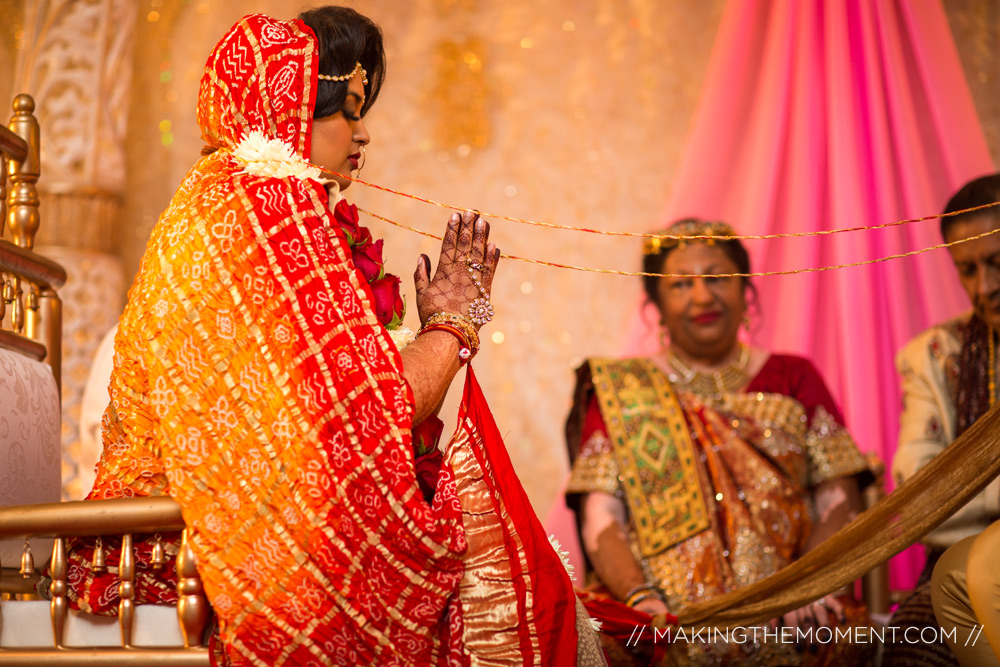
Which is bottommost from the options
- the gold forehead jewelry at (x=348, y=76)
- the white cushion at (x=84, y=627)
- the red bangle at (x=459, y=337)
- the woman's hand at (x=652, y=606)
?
the woman's hand at (x=652, y=606)

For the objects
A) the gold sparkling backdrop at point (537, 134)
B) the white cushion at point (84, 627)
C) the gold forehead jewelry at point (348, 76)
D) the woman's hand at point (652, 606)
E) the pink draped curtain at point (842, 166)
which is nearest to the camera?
the white cushion at point (84, 627)

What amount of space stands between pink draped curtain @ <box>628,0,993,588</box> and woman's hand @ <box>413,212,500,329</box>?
1945mm

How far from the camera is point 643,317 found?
3717 millimetres

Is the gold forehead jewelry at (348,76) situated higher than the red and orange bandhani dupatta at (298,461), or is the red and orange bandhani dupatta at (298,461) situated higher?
the gold forehead jewelry at (348,76)

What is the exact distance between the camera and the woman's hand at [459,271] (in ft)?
6.08

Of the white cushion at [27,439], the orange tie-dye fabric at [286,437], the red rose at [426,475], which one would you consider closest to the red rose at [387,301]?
the orange tie-dye fabric at [286,437]

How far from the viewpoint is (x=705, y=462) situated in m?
3.14

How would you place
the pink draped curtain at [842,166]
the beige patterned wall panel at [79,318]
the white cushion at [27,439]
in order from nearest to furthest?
the white cushion at [27,439] → the beige patterned wall panel at [79,318] → the pink draped curtain at [842,166]

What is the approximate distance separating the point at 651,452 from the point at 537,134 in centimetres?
179

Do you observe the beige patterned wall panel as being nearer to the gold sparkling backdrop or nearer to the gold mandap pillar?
the gold mandap pillar

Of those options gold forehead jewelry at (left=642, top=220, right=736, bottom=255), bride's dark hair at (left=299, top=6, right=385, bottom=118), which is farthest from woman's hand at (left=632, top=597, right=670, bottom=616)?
bride's dark hair at (left=299, top=6, right=385, bottom=118)

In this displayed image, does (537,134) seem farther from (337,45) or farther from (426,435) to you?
(426,435)

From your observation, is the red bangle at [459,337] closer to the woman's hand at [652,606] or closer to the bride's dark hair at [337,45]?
the bride's dark hair at [337,45]

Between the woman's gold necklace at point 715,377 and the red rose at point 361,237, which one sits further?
the woman's gold necklace at point 715,377
